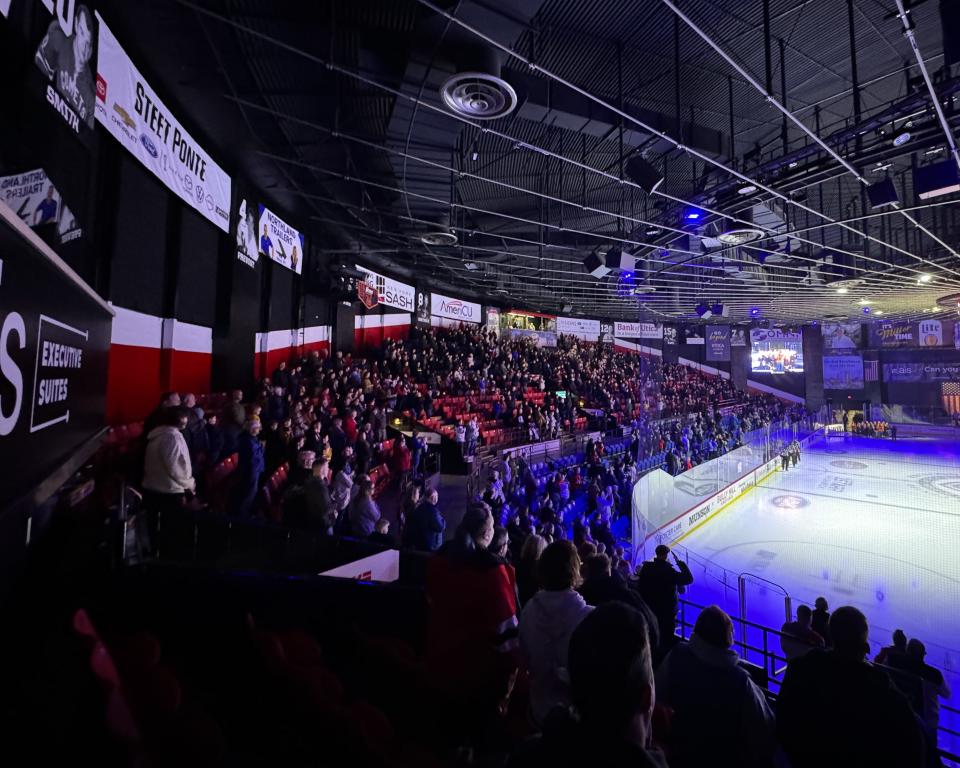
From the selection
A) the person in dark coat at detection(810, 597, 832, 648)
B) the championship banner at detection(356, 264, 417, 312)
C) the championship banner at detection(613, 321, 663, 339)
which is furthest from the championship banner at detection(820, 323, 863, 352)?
the person in dark coat at detection(810, 597, 832, 648)

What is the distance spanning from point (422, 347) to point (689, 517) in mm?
9853

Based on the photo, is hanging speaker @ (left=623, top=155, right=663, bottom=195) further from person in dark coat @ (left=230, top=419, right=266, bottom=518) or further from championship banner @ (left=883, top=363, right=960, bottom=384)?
championship banner @ (left=883, top=363, right=960, bottom=384)

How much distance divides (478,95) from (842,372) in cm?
3209

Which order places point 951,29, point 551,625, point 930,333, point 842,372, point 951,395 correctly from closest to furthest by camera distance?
point 551,625
point 951,29
point 951,395
point 930,333
point 842,372

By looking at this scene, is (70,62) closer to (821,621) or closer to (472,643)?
(472,643)

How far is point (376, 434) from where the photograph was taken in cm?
933

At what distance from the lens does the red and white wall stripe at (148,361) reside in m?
5.48

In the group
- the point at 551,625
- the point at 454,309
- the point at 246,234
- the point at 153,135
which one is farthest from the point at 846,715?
the point at 454,309

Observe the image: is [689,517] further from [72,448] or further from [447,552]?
[72,448]

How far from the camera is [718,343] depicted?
97.3 feet

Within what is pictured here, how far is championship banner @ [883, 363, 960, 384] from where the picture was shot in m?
25.7

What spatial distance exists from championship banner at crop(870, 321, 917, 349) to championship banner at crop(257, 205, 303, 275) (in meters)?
32.3

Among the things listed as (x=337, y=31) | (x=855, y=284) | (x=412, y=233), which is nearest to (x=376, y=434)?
(x=412, y=233)

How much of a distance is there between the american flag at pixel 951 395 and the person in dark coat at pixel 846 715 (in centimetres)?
3260
